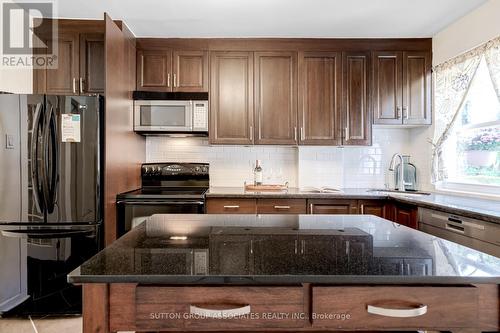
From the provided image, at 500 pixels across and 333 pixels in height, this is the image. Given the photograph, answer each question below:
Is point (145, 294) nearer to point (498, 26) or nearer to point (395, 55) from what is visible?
point (498, 26)

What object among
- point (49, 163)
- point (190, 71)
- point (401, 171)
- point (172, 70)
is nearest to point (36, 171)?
point (49, 163)

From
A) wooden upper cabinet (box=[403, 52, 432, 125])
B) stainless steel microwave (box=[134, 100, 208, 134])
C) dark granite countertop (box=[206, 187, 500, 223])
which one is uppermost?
wooden upper cabinet (box=[403, 52, 432, 125])

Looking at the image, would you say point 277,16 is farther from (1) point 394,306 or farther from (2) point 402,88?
(1) point 394,306

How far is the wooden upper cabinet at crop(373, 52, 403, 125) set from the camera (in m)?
3.33

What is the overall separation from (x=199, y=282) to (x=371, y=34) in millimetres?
3221

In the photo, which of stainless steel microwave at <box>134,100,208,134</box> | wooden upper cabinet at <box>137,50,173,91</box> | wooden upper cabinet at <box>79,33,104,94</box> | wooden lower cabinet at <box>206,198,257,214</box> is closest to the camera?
wooden upper cabinet at <box>79,33,104,94</box>

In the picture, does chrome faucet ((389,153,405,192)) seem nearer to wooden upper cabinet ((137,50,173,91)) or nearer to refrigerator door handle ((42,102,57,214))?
wooden upper cabinet ((137,50,173,91))

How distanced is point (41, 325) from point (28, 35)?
8.17 ft

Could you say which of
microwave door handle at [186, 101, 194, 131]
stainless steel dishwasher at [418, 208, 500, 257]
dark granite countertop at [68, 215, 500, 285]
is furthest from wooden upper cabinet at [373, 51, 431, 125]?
dark granite countertop at [68, 215, 500, 285]

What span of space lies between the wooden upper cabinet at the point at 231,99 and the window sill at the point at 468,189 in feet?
6.51

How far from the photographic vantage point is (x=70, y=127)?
2451 mm

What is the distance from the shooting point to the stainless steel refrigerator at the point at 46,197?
2.39m

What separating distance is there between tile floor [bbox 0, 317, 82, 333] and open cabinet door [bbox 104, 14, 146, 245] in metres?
0.62

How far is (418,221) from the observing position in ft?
8.63
